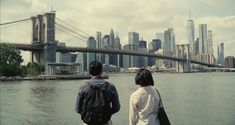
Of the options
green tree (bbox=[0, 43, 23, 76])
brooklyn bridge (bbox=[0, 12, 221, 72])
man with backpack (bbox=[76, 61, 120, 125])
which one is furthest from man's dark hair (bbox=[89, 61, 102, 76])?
brooklyn bridge (bbox=[0, 12, 221, 72])

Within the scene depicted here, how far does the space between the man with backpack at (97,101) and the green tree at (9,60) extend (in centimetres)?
6880

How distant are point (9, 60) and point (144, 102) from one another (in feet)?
244

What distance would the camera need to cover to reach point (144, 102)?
381 cm

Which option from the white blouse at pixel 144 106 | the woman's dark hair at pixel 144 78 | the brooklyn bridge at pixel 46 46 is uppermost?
the brooklyn bridge at pixel 46 46

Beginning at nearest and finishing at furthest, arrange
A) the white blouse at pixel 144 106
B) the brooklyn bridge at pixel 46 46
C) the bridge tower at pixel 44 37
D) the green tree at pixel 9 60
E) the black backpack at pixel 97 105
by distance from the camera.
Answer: the black backpack at pixel 97 105 → the white blouse at pixel 144 106 → the green tree at pixel 9 60 → the brooklyn bridge at pixel 46 46 → the bridge tower at pixel 44 37

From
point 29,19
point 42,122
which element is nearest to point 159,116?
point 42,122

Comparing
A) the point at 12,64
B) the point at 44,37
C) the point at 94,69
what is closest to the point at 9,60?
the point at 12,64

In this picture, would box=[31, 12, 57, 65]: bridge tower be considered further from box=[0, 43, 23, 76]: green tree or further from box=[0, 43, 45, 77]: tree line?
box=[0, 43, 23, 76]: green tree

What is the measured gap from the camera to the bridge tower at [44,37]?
274 ft

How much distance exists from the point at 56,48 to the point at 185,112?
6965 centimetres

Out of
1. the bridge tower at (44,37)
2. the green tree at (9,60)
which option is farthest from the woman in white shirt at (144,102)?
the bridge tower at (44,37)

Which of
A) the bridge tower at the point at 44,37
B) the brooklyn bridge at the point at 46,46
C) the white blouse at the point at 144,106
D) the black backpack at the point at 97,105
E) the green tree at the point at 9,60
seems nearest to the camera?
the black backpack at the point at 97,105

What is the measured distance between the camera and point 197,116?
15234 mm

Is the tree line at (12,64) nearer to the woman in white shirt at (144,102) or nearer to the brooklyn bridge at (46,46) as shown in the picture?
the brooklyn bridge at (46,46)
